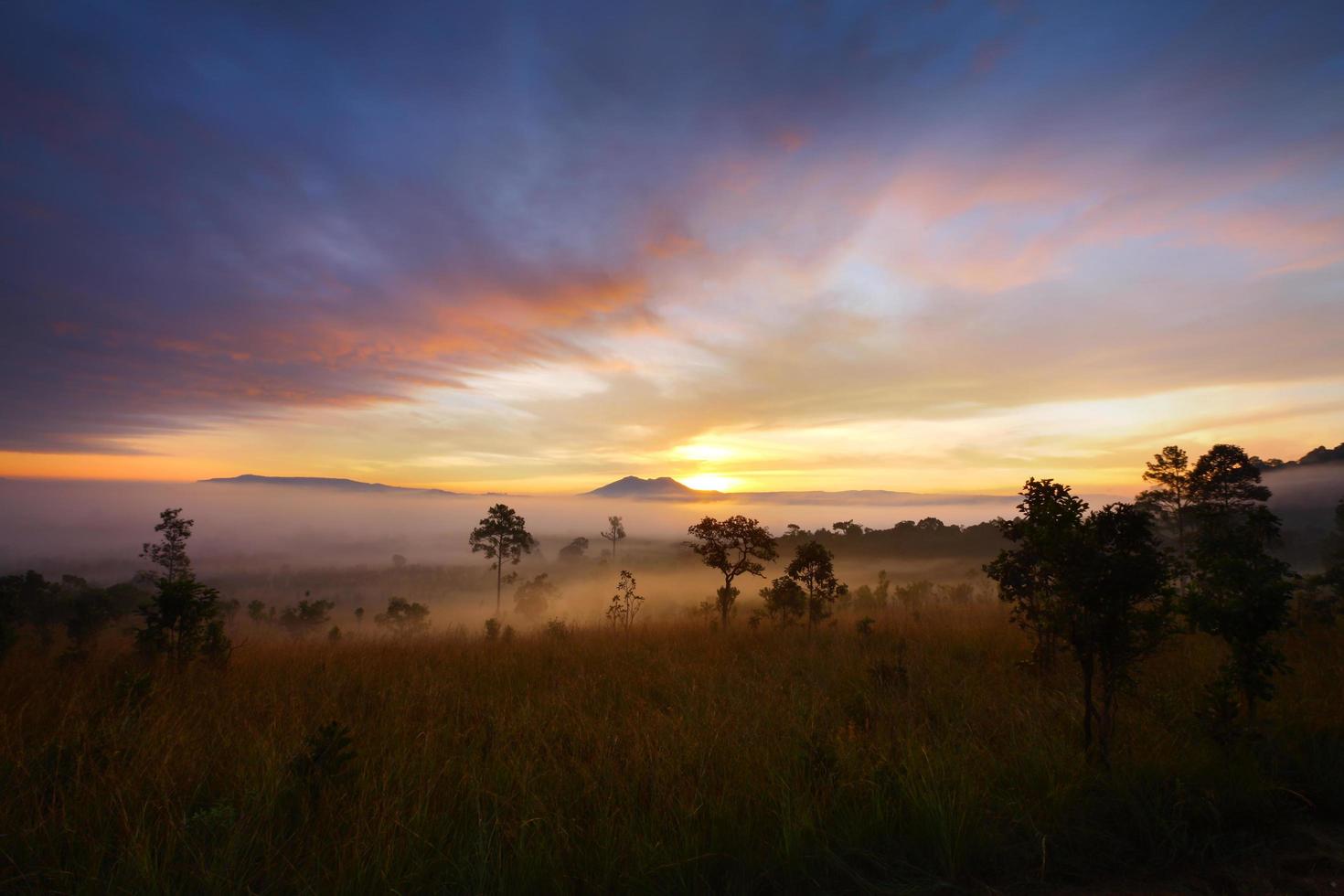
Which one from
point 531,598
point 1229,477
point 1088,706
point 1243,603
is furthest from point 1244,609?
point 531,598

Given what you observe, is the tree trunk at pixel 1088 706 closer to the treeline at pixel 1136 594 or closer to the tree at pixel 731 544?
the treeline at pixel 1136 594

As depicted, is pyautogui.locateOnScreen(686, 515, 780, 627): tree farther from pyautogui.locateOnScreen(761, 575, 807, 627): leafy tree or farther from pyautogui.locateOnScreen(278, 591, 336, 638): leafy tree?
pyautogui.locateOnScreen(278, 591, 336, 638): leafy tree

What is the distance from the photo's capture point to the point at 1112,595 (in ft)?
17.6

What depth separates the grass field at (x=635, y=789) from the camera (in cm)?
374

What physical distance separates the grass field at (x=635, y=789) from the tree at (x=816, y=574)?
7.63 metres

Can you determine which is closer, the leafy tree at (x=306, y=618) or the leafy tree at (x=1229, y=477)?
the leafy tree at (x=1229, y=477)

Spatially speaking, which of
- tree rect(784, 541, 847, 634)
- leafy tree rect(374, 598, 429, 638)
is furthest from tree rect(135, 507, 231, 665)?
leafy tree rect(374, 598, 429, 638)

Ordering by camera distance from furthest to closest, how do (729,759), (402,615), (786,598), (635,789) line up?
(402,615)
(786,598)
(729,759)
(635,789)

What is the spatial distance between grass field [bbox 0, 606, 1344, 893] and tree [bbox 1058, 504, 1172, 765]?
82 cm

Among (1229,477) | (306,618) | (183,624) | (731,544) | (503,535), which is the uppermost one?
(1229,477)

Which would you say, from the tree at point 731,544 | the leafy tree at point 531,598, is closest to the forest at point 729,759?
the tree at point 731,544

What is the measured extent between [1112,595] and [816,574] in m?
10.7

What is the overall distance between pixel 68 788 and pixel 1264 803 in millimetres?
10842

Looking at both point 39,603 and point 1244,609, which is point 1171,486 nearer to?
point 1244,609
